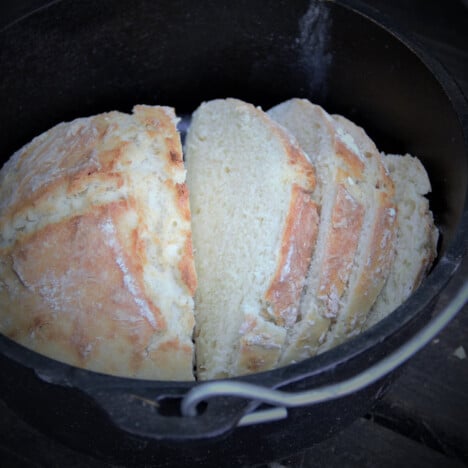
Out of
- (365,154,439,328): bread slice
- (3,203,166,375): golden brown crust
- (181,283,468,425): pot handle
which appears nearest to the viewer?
(181,283,468,425): pot handle

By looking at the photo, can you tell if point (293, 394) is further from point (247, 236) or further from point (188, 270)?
point (247, 236)

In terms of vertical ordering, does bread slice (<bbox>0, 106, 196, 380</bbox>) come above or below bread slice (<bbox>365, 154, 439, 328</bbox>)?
below

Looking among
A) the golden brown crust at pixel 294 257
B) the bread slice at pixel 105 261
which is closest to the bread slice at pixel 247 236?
the golden brown crust at pixel 294 257

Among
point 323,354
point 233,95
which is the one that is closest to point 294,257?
point 323,354

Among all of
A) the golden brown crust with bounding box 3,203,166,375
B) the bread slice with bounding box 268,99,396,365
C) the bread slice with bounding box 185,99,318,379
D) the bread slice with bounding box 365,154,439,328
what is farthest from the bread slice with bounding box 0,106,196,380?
the bread slice with bounding box 365,154,439,328

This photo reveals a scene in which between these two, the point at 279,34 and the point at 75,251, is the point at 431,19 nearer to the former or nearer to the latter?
the point at 279,34

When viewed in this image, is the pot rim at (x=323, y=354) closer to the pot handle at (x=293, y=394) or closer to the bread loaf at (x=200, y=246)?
the pot handle at (x=293, y=394)

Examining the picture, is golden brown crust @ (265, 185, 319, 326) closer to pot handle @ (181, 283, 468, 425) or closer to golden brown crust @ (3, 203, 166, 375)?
golden brown crust @ (3, 203, 166, 375)
